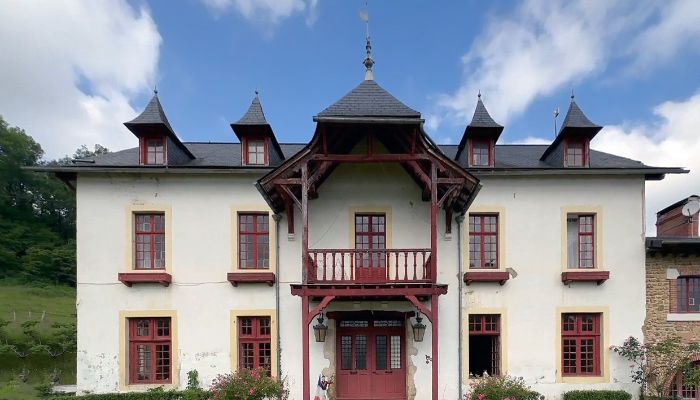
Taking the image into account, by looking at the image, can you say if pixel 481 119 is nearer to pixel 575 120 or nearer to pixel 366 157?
pixel 575 120

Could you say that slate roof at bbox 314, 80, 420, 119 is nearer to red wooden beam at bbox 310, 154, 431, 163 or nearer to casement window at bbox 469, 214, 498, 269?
red wooden beam at bbox 310, 154, 431, 163

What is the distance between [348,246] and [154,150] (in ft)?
22.2

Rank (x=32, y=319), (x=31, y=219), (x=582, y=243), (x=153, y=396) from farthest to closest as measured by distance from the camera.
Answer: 1. (x=31, y=219)
2. (x=32, y=319)
3. (x=582, y=243)
4. (x=153, y=396)

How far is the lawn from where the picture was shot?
15078 millimetres

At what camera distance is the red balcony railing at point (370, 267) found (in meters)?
9.75

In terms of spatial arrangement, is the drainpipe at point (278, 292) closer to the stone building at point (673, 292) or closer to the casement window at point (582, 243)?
the casement window at point (582, 243)

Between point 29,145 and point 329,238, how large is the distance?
54064 mm

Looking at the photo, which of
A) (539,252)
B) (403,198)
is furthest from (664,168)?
(403,198)

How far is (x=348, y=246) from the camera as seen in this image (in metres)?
11.5

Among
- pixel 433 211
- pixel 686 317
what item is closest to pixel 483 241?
pixel 433 211

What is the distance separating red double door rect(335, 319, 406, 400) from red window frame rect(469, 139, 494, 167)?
5.54 meters

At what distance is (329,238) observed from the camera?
38.1 ft

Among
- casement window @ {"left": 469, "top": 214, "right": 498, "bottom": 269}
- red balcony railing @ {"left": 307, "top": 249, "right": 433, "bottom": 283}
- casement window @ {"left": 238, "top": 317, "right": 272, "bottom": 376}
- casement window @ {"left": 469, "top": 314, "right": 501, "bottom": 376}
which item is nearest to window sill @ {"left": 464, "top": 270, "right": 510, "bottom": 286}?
casement window @ {"left": 469, "top": 214, "right": 498, "bottom": 269}

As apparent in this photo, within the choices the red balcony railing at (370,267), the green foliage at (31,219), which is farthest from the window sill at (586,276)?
the green foliage at (31,219)
